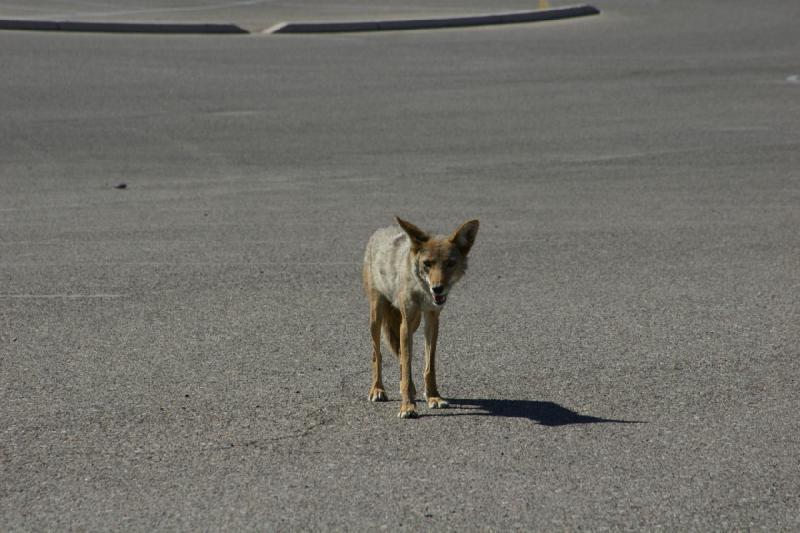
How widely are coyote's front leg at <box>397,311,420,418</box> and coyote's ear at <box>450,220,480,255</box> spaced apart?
19.3 inches

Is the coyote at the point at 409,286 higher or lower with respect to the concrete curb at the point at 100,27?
higher

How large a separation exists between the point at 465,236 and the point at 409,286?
421 mm

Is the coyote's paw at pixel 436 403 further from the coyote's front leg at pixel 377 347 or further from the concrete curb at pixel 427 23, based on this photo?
the concrete curb at pixel 427 23

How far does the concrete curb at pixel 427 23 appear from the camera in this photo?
25984 millimetres

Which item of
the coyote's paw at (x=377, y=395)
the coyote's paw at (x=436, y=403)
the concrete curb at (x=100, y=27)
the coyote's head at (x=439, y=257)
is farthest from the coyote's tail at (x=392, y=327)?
the concrete curb at (x=100, y=27)

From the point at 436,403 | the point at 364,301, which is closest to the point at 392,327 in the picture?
the point at 436,403

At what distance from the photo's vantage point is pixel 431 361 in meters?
7.48

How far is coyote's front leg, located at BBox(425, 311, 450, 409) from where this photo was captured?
7393mm

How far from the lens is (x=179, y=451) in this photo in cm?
677

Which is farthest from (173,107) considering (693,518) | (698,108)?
(693,518)

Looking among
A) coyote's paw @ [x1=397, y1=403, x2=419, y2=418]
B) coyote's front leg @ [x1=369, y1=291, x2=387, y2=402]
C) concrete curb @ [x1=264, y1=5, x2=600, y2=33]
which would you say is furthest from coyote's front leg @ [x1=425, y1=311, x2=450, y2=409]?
concrete curb @ [x1=264, y1=5, x2=600, y2=33]

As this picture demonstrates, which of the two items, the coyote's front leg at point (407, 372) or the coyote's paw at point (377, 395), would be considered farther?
the coyote's paw at point (377, 395)

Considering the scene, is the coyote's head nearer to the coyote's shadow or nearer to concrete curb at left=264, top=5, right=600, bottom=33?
the coyote's shadow

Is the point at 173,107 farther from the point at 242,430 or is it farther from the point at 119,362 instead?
the point at 242,430
